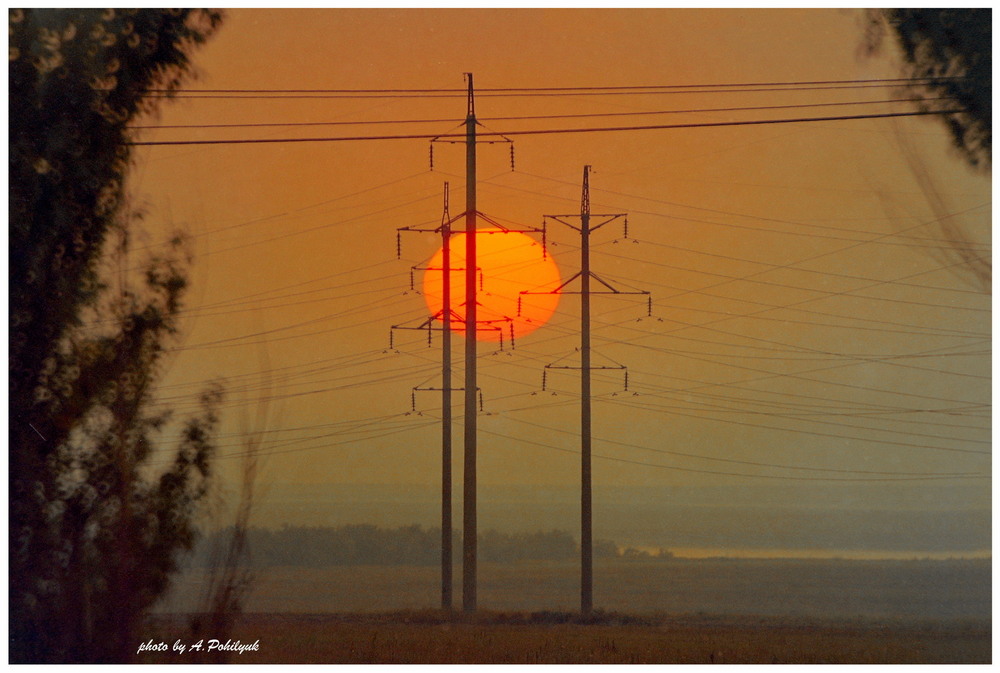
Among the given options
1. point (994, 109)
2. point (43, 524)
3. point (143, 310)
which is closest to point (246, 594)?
point (43, 524)

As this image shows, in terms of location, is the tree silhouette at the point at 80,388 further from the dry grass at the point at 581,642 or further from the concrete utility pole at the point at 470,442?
→ the concrete utility pole at the point at 470,442

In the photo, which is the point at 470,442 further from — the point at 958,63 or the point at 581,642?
the point at 958,63

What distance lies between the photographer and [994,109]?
36.4 ft

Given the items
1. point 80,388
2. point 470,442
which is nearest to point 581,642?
point 470,442

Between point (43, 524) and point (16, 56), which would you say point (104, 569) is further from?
point (16, 56)

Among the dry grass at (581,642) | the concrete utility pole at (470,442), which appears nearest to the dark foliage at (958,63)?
the dry grass at (581,642)

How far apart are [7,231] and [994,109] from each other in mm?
9540

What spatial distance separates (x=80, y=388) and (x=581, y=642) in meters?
6.46

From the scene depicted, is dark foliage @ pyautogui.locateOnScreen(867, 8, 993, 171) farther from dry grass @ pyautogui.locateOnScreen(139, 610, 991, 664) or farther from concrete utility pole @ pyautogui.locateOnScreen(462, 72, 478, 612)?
concrete utility pole @ pyautogui.locateOnScreen(462, 72, 478, 612)

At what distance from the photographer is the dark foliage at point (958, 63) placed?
11.2 meters

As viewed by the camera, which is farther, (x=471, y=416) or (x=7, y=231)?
(x=471, y=416)

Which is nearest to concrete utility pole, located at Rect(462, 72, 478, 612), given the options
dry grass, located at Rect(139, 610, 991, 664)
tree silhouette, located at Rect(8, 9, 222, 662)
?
dry grass, located at Rect(139, 610, 991, 664)

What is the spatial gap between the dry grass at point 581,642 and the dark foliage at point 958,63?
539 centimetres

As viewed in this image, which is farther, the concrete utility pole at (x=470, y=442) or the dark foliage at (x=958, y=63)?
the concrete utility pole at (x=470, y=442)
